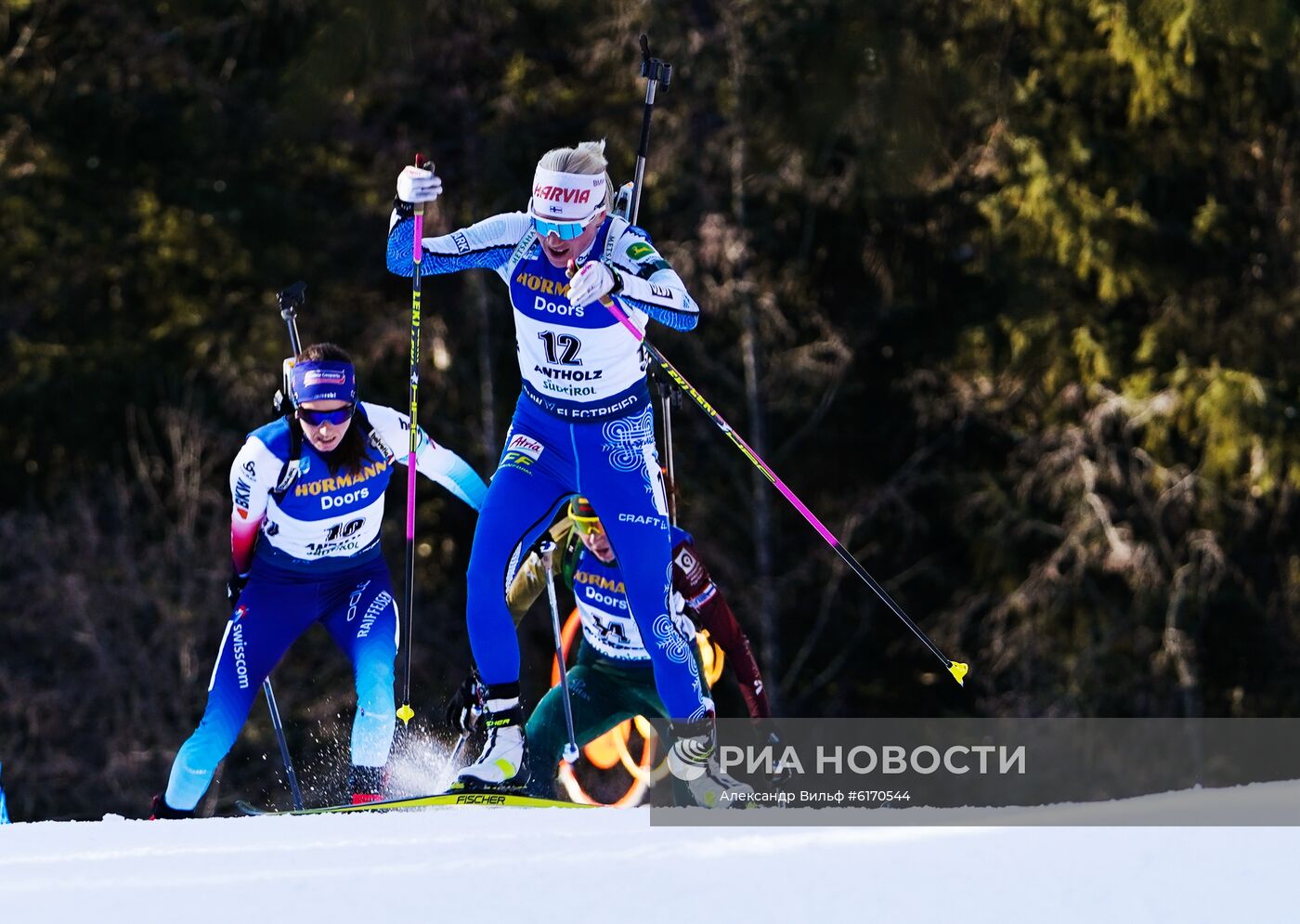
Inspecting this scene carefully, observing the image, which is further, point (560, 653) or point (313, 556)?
point (560, 653)

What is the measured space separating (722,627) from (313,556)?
1.56 metres

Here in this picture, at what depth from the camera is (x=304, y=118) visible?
16.2m

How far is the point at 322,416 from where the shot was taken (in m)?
6.41

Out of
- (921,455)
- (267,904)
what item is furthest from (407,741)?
(921,455)

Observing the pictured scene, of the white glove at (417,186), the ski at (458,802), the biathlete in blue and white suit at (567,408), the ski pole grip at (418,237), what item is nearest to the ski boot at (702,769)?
the biathlete in blue and white suit at (567,408)

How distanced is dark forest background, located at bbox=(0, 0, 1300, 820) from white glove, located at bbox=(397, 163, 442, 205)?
8.79 meters

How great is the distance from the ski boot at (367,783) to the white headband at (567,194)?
199 centimetres

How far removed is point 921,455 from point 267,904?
1213cm

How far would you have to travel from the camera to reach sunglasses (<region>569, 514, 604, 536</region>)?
7113mm

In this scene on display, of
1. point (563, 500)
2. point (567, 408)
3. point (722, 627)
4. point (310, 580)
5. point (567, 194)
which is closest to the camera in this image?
point (567, 194)

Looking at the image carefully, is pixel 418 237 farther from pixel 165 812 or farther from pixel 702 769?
pixel 165 812

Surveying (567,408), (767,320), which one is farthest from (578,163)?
(767,320)

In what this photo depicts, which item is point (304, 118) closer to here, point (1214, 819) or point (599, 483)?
point (599, 483)

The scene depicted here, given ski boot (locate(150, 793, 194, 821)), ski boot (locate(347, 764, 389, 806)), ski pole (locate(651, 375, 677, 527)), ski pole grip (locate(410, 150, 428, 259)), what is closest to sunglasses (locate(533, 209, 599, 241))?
ski pole grip (locate(410, 150, 428, 259))
